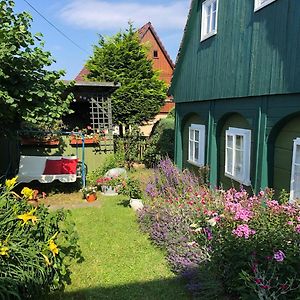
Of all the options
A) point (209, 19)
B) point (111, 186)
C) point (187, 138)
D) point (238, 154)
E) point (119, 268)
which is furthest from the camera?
point (187, 138)

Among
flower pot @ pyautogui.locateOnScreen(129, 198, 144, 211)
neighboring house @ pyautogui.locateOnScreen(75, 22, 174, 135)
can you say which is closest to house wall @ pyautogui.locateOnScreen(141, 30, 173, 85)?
neighboring house @ pyautogui.locateOnScreen(75, 22, 174, 135)

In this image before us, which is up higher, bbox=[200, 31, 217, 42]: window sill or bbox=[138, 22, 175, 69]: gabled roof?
bbox=[138, 22, 175, 69]: gabled roof

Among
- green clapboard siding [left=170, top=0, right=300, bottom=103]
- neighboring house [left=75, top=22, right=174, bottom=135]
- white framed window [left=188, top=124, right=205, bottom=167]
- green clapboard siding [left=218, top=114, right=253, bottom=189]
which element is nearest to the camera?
green clapboard siding [left=170, top=0, right=300, bottom=103]

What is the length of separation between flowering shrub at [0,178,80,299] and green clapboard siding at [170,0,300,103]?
395cm

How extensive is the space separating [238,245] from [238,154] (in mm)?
3661

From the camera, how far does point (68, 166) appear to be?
30.6ft

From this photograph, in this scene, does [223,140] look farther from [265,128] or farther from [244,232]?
[244,232]

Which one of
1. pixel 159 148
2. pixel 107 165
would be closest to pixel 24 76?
pixel 107 165

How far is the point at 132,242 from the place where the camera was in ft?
18.2

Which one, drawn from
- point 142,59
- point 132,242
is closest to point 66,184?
point 132,242

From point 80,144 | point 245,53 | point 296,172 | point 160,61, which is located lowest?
point 80,144

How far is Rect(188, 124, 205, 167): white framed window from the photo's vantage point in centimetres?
851

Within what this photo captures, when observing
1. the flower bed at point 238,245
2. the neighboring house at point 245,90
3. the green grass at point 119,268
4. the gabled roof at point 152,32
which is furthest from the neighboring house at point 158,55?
the flower bed at point 238,245

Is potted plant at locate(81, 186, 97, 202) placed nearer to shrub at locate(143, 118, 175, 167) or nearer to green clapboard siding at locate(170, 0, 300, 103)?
green clapboard siding at locate(170, 0, 300, 103)
